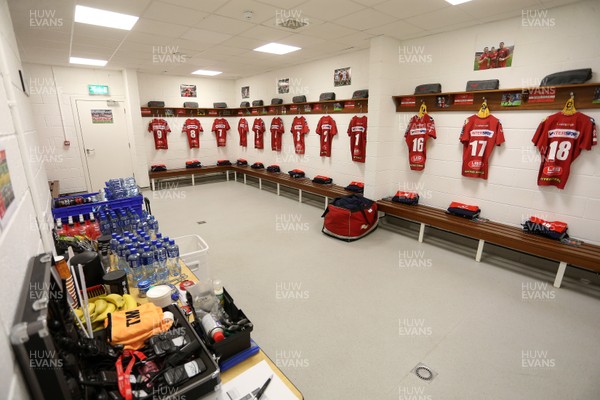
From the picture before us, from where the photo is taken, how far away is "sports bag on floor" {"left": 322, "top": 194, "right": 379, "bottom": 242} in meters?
4.18

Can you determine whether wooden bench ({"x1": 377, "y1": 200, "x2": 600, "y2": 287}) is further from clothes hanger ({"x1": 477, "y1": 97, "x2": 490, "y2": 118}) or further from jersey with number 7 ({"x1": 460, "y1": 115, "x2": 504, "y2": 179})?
clothes hanger ({"x1": 477, "y1": 97, "x2": 490, "y2": 118})

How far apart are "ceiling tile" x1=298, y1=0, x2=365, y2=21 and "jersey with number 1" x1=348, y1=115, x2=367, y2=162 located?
201 centimetres

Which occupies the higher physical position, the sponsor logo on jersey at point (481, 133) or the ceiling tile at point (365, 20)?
the ceiling tile at point (365, 20)

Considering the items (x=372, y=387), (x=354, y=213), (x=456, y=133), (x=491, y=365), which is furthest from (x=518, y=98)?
(x=372, y=387)

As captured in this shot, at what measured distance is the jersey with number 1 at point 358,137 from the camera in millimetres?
5133

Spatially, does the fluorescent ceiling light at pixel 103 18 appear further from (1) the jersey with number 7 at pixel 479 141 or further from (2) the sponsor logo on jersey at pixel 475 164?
(2) the sponsor logo on jersey at pixel 475 164

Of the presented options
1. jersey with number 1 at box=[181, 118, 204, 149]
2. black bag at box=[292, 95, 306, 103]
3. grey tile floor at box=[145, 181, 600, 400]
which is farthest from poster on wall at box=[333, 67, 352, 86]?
jersey with number 1 at box=[181, 118, 204, 149]

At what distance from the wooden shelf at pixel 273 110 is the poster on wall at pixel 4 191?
480 centimetres

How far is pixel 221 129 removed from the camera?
8.44 meters

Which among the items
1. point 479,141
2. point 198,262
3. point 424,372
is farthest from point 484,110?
point 198,262

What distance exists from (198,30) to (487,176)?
14.2ft

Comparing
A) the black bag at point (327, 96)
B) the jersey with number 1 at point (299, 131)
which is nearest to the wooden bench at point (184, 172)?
the jersey with number 1 at point (299, 131)

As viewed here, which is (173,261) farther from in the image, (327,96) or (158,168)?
(158,168)

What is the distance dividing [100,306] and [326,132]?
5086 mm
